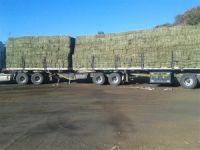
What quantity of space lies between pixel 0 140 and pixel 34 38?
22.1m

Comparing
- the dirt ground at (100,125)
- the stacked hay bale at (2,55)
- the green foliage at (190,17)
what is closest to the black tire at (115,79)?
the stacked hay bale at (2,55)

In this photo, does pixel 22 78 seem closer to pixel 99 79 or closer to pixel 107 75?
pixel 99 79

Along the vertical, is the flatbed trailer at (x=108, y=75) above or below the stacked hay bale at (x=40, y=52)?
below

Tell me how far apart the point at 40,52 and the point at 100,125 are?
20006 mm

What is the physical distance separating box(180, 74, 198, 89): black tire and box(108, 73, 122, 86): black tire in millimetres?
4589

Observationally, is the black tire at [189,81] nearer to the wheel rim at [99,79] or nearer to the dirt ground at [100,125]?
the wheel rim at [99,79]

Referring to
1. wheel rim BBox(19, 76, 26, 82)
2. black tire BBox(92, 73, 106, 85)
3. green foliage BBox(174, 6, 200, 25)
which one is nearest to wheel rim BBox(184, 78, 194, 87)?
black tire BBox(92, 73, 106, 85)

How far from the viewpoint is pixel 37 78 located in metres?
31.3

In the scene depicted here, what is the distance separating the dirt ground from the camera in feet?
31.4

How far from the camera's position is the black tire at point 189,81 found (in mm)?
25156

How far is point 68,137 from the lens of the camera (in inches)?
405

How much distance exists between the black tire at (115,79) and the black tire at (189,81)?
4589 millimetres

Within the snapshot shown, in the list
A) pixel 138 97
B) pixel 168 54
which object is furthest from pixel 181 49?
pixel 138 97

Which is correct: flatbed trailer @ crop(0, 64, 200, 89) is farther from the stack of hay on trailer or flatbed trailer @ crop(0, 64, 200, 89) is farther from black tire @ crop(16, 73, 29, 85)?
the stack of hay on trailer
